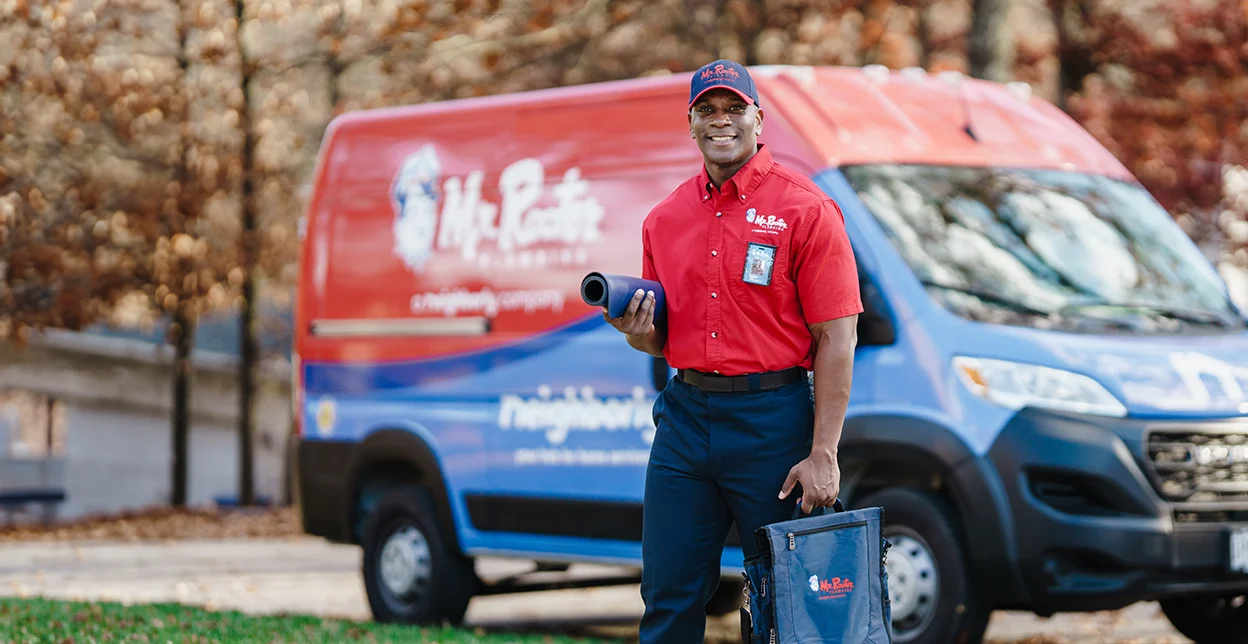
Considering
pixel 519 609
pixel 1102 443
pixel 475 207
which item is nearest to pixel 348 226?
pixel 475 207

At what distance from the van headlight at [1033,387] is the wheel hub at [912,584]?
0.71 meters

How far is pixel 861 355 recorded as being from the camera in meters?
7.57

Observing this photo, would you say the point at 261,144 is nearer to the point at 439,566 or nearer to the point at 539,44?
the point at 539,44

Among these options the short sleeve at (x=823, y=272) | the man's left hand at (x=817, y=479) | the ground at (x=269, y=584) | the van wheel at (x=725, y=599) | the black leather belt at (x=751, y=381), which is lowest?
the ground at (x=269, y=584)

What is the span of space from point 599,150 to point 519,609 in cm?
367

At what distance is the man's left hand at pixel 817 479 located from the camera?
4680mm

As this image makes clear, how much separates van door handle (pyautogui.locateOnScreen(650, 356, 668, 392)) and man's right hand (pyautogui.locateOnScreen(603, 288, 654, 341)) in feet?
11.0

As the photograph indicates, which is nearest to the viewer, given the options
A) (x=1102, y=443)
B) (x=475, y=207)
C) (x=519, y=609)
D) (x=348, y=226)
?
(x=1102, y=443)

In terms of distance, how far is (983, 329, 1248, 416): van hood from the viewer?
693 cm

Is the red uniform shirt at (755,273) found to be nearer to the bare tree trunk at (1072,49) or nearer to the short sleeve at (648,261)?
the short sleeve at (648,261)

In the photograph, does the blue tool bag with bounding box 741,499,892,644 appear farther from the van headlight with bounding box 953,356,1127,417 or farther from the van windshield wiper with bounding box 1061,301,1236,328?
the van windshield wiper with bounding box 1061,301,1236,328

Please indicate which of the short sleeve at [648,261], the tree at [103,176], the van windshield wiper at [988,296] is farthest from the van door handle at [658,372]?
the tree at [103,176]

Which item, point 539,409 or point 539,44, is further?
point 539,44

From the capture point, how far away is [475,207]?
9305 mm
